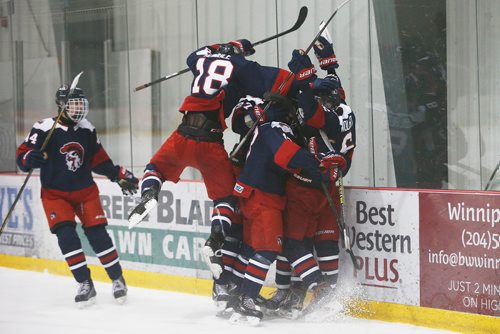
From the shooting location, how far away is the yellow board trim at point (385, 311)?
4020 millimetres

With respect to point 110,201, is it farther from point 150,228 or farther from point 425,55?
point 425,55

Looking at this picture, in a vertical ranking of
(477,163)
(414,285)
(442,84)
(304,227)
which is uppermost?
(442,84)

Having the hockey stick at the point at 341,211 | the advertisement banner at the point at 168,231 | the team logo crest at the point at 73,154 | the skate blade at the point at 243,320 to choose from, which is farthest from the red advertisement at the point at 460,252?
the team logo crest at the point at 73,154

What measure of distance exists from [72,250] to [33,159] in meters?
0.56

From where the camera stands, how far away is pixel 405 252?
172 inches

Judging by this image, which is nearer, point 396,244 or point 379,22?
point 396,244

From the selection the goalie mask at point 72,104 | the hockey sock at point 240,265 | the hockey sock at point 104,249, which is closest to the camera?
the hockey sock at point 240,265

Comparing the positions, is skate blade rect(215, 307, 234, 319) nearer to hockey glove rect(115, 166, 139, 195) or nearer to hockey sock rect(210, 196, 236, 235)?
hockey sock rect(210, 196, 236, 235)

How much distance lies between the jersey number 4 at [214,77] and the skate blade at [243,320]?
1.15 m

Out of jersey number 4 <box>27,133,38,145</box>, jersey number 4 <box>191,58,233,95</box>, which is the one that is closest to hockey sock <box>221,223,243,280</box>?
jersey number 4 <box>191,58,233,95</box>

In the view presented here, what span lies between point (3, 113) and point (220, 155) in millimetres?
3699

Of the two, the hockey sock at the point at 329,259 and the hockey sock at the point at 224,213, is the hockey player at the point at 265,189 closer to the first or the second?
the hockey sock at the point at 224,213

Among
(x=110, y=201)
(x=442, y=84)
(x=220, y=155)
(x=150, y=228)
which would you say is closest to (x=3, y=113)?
(x=110, y=201)

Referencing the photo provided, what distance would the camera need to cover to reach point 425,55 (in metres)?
5.16
